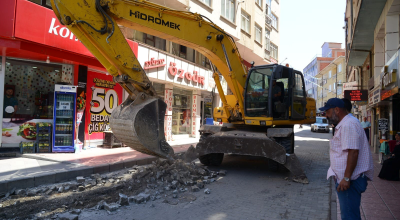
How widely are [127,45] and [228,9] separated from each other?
1428 cm

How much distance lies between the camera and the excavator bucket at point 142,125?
5203mm

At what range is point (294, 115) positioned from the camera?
8.00 meters

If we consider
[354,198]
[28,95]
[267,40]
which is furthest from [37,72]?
[267,40]

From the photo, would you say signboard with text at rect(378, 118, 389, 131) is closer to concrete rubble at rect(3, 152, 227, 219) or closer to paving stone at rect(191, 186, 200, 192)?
concrete rubble at rect(3, 152, 227, 219)

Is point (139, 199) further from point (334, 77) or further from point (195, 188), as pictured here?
point (334, 77)

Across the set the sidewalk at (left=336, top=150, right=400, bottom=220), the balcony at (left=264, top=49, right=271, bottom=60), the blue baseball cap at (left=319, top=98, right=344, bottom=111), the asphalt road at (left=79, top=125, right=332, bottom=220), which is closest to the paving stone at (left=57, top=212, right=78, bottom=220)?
the asphalt road at (left=79, top=125, right=332, bottom=220)

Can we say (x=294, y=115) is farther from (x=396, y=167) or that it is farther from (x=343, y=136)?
(x=343, y=136)

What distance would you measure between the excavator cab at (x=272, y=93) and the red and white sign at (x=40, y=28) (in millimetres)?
6264

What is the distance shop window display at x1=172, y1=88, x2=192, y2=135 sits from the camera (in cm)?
1692

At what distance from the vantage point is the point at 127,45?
5.62 m

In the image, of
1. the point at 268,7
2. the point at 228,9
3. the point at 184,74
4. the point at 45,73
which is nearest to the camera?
the point at 45,73

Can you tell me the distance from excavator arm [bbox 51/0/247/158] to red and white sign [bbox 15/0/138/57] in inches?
161

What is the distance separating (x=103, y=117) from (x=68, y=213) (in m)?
8.02

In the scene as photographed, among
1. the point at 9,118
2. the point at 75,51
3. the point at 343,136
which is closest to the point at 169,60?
the point at 75,51
